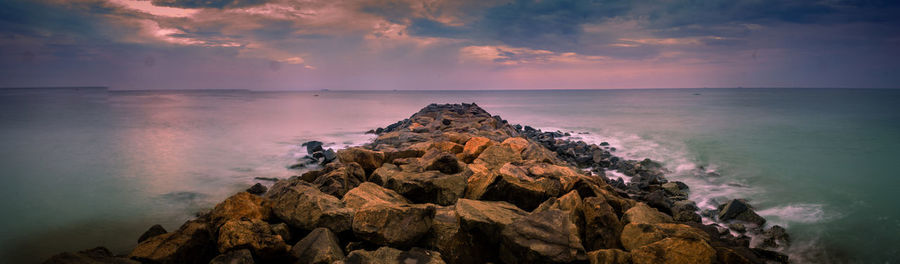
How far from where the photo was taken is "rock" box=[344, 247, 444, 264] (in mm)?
3045

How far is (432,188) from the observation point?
15.5ft

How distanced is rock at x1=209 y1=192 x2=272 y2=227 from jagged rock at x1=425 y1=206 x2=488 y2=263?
1.85 m

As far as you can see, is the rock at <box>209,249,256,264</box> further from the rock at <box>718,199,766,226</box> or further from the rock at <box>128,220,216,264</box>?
the rock at <box>718,199,766,226</box>

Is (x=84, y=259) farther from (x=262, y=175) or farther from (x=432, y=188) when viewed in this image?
(x=262, y=175)

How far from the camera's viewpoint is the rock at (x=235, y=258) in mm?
3008

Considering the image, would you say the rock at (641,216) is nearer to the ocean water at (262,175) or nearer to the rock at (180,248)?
the ocean water at (262,175)

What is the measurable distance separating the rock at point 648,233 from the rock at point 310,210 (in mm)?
2598

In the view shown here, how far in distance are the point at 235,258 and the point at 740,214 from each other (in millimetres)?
6645

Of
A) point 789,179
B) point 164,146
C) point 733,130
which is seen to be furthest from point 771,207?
point 164,146

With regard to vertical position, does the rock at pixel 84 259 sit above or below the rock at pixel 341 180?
below

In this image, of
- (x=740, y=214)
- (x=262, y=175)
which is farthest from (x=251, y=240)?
(x=262, y=175)

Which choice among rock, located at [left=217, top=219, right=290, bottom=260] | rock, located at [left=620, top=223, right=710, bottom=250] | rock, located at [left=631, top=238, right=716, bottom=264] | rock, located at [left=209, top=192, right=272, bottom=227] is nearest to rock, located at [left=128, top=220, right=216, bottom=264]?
rock, located at [left=217, top=219, right=290, bottom=260]

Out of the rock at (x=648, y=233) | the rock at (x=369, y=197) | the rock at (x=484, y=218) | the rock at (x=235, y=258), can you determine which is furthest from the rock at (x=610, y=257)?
the rock at (x=235, y=258)

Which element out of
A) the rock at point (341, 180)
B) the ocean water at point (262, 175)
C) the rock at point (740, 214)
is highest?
the rock at point (341, 180)
